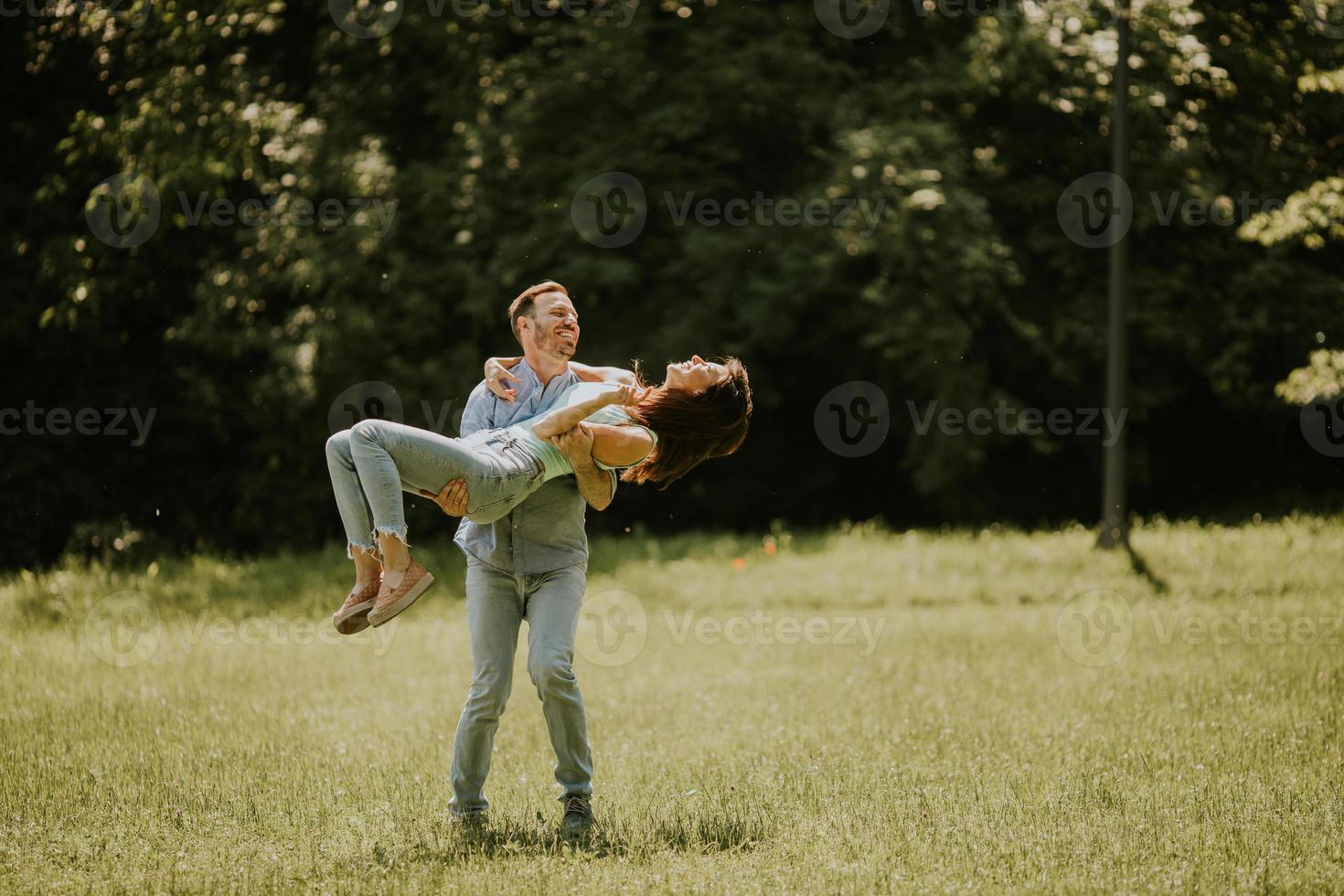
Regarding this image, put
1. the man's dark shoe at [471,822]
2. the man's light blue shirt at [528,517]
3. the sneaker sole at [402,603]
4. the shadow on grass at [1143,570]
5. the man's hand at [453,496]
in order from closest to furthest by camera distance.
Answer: the sneaker sole at [402,603], the man's hand at [453,496], the man's light blue shirt at [528,517], the man's dark shoe at [471,822], the shadow on grass at [1143,570]

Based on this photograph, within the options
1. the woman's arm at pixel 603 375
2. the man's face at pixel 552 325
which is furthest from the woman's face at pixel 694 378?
the man's face at pixel 552 325

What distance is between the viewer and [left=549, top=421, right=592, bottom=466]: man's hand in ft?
16.9

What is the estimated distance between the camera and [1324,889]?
193 inches

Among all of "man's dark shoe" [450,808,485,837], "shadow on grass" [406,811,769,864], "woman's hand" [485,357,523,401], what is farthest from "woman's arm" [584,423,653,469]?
"man's dark shoe" [450,808,485,837]

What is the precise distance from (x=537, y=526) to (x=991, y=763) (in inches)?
124

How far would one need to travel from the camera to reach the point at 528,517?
548 cm

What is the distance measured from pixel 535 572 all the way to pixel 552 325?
1.10 m

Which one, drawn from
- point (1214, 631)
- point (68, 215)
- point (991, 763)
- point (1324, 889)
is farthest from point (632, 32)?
point (1324, 889)

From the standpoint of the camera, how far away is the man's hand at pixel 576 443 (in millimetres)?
5137

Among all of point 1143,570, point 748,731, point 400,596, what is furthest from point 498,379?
point 1143,570

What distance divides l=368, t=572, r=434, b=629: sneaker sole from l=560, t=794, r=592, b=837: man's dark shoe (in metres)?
1.37

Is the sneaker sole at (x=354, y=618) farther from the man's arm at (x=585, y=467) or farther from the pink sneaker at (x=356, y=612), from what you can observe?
the man's arm at (x=585, y=467)

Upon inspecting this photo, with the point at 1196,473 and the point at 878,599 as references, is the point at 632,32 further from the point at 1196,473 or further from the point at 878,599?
the point at 1196,473

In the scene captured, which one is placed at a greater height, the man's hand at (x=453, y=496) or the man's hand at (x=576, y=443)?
the man's hand at (x=576, y=443)
